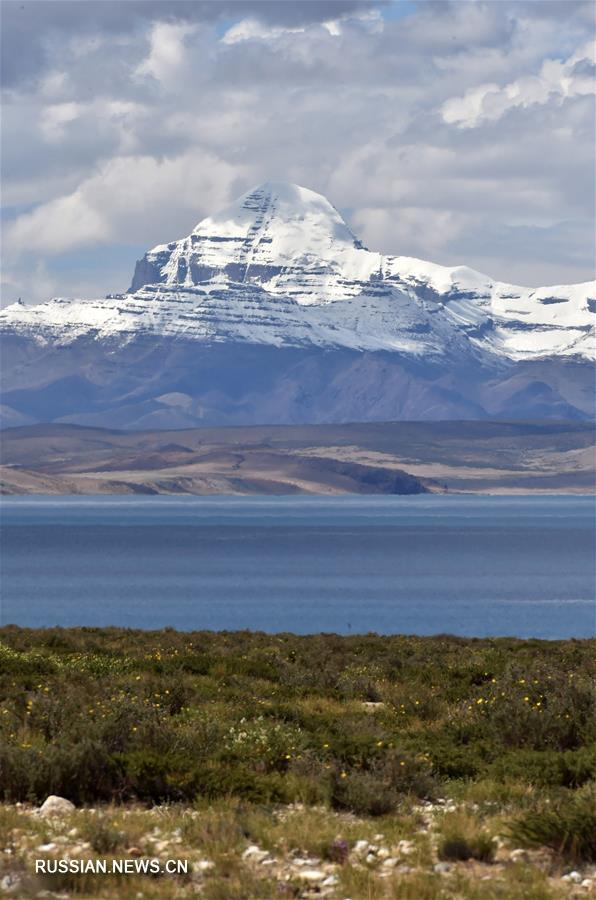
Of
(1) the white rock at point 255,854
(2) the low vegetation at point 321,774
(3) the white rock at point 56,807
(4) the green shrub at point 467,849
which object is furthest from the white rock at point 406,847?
(3) the white rock at point 56,807

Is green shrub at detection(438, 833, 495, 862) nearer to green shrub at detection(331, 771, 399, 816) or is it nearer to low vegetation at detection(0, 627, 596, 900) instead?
low vegetation at detection(0, 627, 596, 900)

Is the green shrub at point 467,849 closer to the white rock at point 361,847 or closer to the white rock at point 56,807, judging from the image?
the white rock at point 361,847

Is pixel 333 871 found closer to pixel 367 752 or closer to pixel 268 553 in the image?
pixel 367 752

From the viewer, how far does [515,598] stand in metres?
134

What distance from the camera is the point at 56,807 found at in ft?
45.1

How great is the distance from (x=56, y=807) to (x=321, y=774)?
300cm

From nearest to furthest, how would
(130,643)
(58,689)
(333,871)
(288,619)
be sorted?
(333,871) < (58,689) < (130,643) < (288,619)

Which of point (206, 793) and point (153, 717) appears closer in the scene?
point (206, 793)

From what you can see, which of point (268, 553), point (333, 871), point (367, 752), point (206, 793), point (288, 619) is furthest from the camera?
point (268, 553)

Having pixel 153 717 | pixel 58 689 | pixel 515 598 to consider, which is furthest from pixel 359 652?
pixel 515 598

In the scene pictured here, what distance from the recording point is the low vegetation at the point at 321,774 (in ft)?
40.3

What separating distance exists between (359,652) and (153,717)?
18746 millimetres

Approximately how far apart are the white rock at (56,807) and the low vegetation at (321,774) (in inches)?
5.5

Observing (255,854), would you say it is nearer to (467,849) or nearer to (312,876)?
(312,876)
